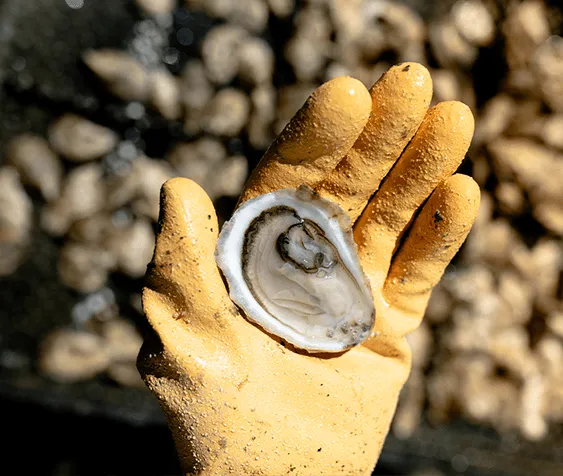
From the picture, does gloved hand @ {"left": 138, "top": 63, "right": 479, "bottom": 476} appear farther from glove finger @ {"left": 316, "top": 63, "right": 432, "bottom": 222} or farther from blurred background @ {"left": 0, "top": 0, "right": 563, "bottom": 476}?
blurred background @ {"left": 0, "top": 0, "right": 563, "bottom": 476}

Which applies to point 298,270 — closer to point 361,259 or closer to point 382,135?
point 361,259

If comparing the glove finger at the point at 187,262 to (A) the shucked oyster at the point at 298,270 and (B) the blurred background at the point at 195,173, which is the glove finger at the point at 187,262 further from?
(B) the blurred background at the point at 195,173

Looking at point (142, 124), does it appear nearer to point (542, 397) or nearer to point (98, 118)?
point (98, 118)

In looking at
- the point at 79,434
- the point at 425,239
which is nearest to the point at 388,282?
the point at 425,239

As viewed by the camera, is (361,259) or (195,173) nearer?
(361,259)

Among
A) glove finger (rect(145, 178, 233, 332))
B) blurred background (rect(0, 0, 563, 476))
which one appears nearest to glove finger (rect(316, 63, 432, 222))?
glove finger (rect(145, 178, 233, 332))

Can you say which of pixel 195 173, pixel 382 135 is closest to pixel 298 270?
pixel 382 135

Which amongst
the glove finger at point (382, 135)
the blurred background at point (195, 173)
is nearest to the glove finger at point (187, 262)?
the glove finger at point (382, 135)
